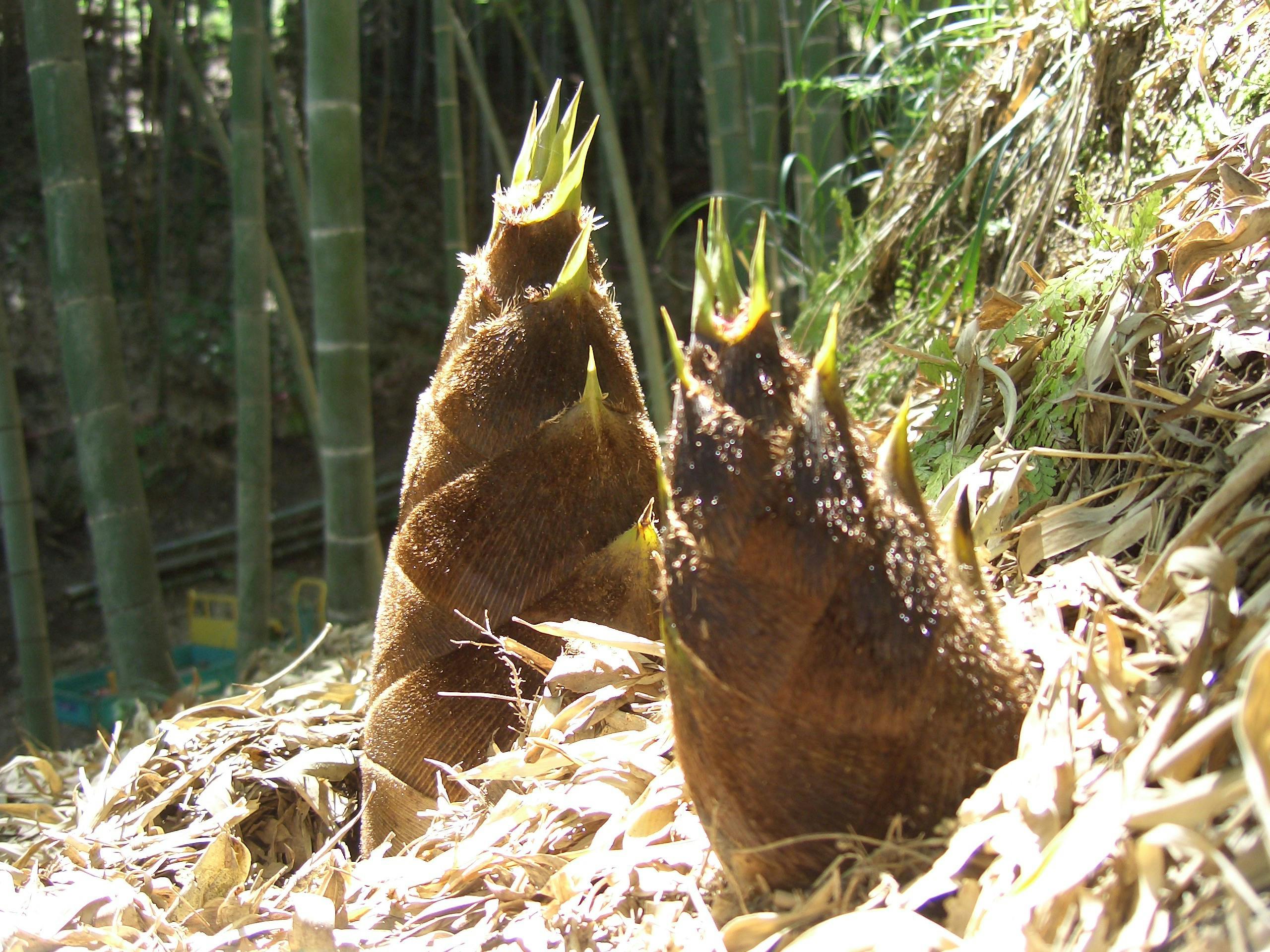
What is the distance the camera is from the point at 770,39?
2980 mm

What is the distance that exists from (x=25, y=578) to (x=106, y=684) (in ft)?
5.32

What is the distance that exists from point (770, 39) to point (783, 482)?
2710mm

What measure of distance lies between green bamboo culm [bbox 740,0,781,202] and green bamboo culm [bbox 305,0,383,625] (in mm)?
1179

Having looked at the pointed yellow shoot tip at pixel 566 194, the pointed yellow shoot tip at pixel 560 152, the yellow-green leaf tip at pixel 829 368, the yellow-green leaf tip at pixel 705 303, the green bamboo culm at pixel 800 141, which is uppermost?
the green bamboo culm at pixel 800 141

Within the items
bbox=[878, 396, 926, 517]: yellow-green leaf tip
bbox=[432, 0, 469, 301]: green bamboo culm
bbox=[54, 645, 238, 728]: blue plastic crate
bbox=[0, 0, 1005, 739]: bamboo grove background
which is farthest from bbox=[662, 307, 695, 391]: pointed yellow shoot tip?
bbox=[432, 0, 469, 301]: green bamboo culm

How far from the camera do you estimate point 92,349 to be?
8.21 ft

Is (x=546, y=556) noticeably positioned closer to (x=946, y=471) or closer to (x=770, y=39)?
(x=946, y=471)

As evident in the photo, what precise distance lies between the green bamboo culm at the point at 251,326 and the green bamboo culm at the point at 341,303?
995 millimetres

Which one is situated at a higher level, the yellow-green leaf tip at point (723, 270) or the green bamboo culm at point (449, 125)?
the green bamboo culm at point (449, 125)

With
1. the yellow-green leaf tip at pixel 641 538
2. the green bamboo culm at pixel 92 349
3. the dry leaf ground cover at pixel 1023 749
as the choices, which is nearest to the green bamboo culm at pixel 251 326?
the green bamboo culm at pixel 92 349

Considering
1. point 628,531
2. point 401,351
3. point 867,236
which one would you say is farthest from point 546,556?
point 401,351

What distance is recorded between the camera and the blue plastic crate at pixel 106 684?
3.46 meters

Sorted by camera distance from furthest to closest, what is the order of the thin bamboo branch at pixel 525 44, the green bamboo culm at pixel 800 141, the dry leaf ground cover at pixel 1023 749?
the thin bamboo branch at pixel 525 44
the green bamboo culm at pixel 800 141
the dry leaf ground cover at pixel 1023 749

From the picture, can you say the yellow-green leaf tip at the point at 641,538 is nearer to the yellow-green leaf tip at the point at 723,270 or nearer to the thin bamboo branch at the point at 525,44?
the yellow-green leaf tip at the point at 723,270
